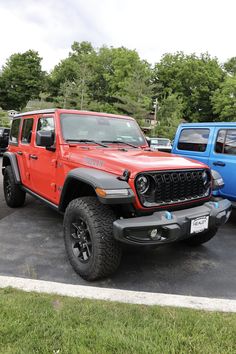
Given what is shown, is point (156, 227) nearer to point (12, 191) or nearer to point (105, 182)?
point (105, 182)

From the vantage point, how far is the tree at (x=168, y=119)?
110 ft

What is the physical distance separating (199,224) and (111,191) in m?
1.06

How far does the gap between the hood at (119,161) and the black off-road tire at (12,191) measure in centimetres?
228

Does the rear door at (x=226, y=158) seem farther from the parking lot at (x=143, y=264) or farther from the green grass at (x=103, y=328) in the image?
the green grass at (x=103, y=328)

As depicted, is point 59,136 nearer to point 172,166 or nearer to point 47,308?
point 172,166

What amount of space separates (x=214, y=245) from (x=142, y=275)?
1.54 metres

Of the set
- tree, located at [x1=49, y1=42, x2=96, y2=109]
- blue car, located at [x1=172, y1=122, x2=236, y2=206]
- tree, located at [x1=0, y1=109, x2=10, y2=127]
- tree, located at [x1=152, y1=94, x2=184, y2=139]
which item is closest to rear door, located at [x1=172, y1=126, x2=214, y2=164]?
blue car, located at [x1=172, y1=122, x2=236, y2=206]

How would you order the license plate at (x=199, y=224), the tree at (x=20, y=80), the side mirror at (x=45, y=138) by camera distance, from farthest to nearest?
1. the tree at (x=20, y=80)
2. the side mirror at (x=45, y=138)
3. the license plate at (x=199, y=224)

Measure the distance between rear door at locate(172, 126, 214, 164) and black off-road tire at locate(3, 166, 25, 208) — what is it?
3227 mm

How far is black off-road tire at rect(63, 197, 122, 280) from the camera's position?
9.73 feet

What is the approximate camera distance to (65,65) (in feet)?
191

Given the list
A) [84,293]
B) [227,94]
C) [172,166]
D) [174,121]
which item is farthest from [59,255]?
[227,94]

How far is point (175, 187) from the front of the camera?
3.26m

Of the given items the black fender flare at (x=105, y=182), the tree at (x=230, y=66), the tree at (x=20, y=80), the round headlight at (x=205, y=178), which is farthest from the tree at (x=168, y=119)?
the tree at (x=20, y=80)
